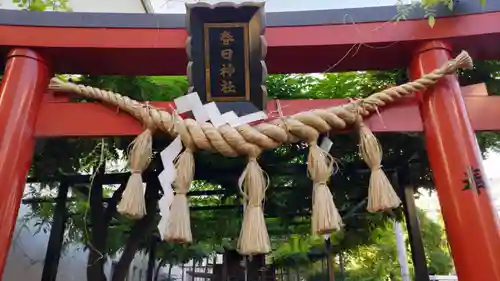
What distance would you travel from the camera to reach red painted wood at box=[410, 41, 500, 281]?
4.17 feet

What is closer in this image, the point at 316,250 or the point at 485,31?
the point at 485,31

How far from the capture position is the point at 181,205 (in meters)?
1.34

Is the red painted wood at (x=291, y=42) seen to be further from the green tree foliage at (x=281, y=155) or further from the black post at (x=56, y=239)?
the black post at (x=56, y=239)

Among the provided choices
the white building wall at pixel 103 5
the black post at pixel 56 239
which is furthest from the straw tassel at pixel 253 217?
the white building wall at pixel 103 5

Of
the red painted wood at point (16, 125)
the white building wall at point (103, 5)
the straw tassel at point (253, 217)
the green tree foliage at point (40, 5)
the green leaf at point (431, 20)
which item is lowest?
the straw tassel at point (253, 217)

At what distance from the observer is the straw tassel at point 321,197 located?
1.30 metres

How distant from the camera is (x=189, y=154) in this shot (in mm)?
1431

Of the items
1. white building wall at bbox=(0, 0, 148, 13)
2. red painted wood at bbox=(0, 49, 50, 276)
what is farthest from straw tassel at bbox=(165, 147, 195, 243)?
white building wall at bbox=(0, 0, 148, 13)

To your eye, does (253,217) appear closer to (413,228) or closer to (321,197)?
(321,197)

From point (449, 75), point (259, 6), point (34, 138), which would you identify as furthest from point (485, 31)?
point (34, 138)

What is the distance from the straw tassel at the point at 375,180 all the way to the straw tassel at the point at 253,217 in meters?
0.34

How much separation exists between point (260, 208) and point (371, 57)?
2.45ft

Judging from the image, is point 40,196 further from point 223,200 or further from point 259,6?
point 259,6

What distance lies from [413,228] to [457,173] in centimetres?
101
